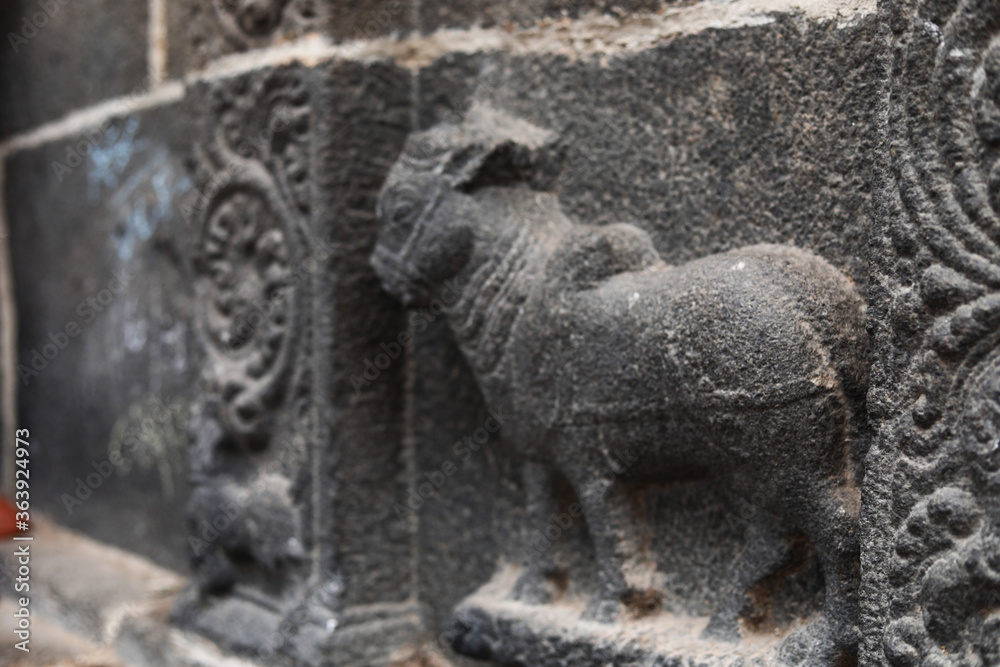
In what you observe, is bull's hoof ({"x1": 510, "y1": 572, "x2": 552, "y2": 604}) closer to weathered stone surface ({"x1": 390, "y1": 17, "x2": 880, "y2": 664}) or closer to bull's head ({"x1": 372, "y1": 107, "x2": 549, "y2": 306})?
weathered stone surface ({"x1": 390, "y1": 17, "x2": 880, "y2": 664})

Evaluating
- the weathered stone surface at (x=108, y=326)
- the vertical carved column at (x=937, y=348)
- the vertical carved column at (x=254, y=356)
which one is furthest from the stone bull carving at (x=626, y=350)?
the weathered stone surface at (x=108, y=326)

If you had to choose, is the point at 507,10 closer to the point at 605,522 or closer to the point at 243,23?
the point at 243,23

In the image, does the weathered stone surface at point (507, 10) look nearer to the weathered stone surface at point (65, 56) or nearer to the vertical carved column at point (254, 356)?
the vertical carved column at point (254, 356)

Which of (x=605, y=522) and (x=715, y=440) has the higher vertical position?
(x=715, y=440)

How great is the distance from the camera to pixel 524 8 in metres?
1.51

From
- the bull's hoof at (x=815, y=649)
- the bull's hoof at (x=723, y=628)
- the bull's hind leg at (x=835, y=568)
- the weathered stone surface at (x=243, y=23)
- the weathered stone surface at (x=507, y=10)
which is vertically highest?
the weathered stone surface at (x=507, y=10)

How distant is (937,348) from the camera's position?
898mm

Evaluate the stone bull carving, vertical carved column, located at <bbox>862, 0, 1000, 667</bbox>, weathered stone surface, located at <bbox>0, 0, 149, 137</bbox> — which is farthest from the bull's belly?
weathered stone surface, located at <bbox>0, 0, 149, 137</bbox>

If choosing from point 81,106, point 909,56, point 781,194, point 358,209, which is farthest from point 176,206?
point 909,56

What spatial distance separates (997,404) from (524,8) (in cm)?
96

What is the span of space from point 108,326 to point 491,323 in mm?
1471

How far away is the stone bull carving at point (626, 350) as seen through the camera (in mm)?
1084

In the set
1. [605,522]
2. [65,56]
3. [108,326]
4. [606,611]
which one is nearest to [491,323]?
[605,522]

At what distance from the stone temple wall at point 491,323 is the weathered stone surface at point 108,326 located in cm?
2
